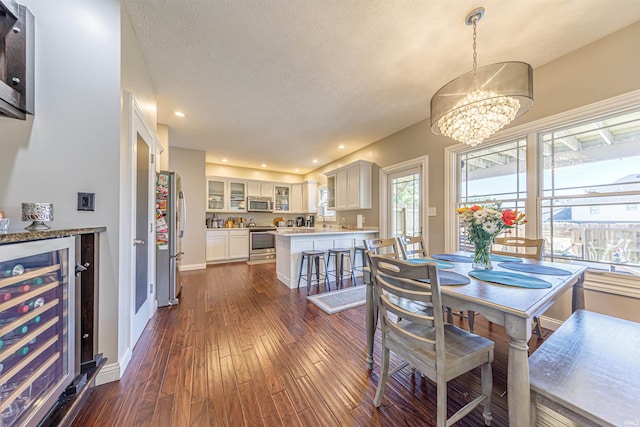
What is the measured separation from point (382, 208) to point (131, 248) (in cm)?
376

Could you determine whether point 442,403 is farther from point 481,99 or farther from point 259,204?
point 259,204

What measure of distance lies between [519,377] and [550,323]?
2.03m

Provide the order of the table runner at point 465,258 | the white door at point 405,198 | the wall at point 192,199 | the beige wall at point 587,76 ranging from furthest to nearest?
1. the wall at point 192,199
2. the white door at point 405,198
3. the table runner at point 465,258
4. the beige wall at point 587,76

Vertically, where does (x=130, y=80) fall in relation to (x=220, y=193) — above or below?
above

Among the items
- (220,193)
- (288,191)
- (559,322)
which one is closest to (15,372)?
(559,322)

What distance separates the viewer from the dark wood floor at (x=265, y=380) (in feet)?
4.13

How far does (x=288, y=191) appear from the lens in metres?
6.91

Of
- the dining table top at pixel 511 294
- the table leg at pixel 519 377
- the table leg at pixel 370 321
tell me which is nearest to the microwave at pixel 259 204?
the table leg at pixel 370 321

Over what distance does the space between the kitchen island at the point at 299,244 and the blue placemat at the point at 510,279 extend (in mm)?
2531

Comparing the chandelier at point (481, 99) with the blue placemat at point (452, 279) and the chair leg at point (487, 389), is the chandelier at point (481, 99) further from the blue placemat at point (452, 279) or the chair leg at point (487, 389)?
the chair leg at point (487, 389)

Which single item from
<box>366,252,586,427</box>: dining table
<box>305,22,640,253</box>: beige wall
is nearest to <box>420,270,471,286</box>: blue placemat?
<box>366,252,586,427</box>: dining table

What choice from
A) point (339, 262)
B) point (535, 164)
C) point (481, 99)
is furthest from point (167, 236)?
point (535, 164)

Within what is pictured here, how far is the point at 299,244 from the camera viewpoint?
3.68 metres

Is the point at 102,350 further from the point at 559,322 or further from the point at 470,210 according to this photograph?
the point at 559,322
